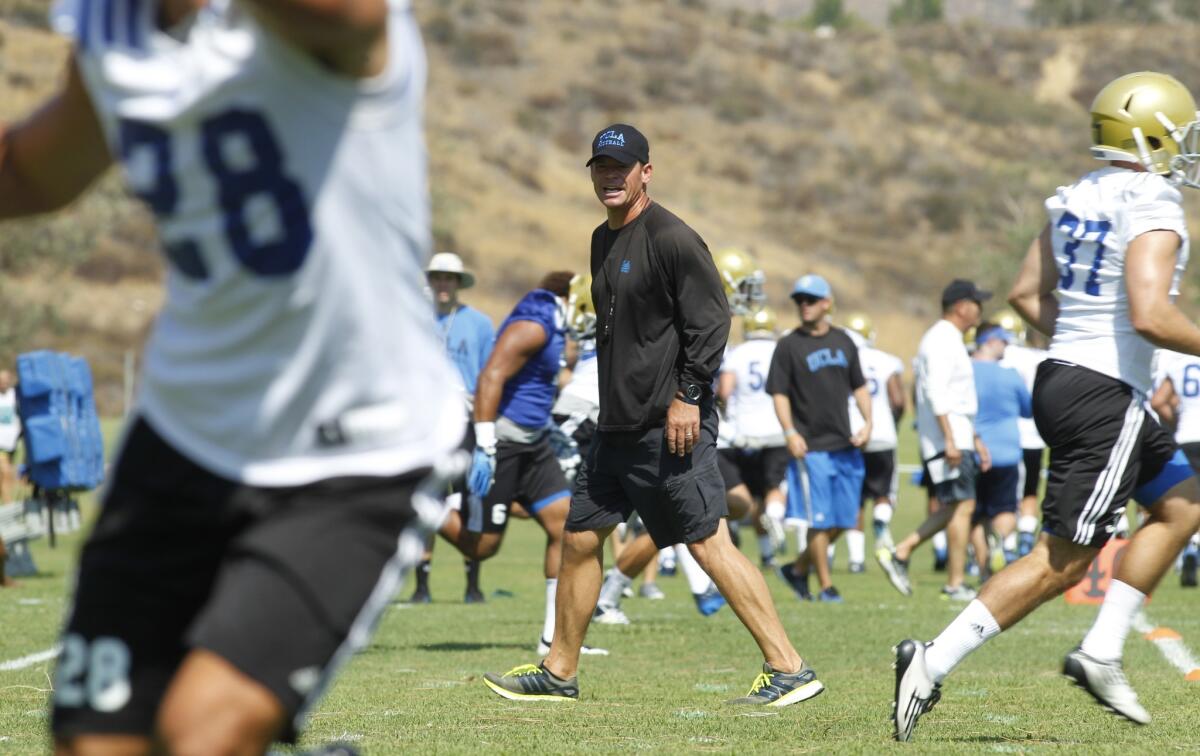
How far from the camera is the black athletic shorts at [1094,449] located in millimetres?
5617

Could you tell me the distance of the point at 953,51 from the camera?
9038 centimetres

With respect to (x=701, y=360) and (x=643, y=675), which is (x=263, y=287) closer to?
(x=701, y=360)

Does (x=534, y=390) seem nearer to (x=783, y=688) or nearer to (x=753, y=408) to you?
(x=783, y=688)

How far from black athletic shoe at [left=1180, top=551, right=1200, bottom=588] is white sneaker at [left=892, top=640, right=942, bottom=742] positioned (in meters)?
9.32

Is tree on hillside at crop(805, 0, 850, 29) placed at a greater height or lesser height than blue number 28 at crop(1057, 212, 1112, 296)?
lesser

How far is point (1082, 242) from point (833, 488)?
7.53 metres

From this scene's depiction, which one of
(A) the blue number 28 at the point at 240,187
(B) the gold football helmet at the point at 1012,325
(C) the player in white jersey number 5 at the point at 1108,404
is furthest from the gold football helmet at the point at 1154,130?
(B) the gold football helmet at the point at 1012,325

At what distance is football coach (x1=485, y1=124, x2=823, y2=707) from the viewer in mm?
6820

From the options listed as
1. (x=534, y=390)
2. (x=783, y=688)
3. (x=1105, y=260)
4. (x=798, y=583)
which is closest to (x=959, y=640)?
(x=783, y=688)

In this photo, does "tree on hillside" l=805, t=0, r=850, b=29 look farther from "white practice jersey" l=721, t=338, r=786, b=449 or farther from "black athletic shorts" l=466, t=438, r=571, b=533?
"black athletic shorts" l=466, t=438, r=571, b=533

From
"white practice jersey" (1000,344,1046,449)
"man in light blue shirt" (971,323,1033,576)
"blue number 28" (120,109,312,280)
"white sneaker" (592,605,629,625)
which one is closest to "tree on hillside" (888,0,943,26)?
"white practice jersey" (1000,344,1046,449)

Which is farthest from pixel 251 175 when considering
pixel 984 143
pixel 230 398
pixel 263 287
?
pixel 984 143

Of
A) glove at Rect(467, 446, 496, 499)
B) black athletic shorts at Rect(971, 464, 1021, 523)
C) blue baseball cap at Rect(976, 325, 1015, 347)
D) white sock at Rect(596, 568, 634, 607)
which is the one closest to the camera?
glove at Rect(467, 446, 496, 499)

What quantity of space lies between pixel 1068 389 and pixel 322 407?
3491 millimetres
